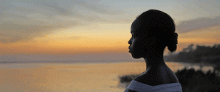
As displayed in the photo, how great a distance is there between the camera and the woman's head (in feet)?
9.41

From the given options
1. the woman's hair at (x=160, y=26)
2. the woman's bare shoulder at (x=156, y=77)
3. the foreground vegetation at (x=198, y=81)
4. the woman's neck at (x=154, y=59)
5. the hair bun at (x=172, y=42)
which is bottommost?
the foreground vegetation at (x=198, y=81)

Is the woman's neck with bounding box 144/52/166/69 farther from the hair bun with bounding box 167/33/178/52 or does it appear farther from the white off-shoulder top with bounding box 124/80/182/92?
the white off-shoulder top with bounding box 124/80/182/92

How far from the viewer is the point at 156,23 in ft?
9.40

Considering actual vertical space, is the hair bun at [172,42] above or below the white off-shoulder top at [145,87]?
above

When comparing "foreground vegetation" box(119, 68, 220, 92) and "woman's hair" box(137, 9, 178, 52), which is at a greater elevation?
"woman's hair" box(137, 9, 178, 52)

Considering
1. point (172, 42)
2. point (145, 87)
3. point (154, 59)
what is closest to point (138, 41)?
point (154, 59)

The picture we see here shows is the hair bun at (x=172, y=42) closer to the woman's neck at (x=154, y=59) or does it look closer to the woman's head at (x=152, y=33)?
the woman's head at (x=152, y=33)

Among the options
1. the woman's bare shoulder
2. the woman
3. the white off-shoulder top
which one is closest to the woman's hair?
the woman

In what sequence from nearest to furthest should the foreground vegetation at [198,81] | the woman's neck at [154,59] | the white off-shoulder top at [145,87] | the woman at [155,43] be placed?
the white off-shoulder top at [145,87] < the woman at [155,43] < the woman's neck at [154,59] < the foreground vegetation at [198,81]

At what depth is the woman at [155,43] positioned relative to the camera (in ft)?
9.30

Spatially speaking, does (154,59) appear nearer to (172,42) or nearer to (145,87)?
(172,42)

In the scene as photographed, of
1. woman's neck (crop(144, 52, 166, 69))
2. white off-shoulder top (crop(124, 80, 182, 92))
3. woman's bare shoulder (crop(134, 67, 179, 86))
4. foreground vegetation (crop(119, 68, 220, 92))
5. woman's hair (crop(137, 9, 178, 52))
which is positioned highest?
woman's hair (crop(137, 9, 178, 52))

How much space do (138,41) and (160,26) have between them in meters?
0.36

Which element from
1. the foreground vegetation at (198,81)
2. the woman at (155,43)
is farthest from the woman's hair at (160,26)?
the foreground vegetation at (198,81)
